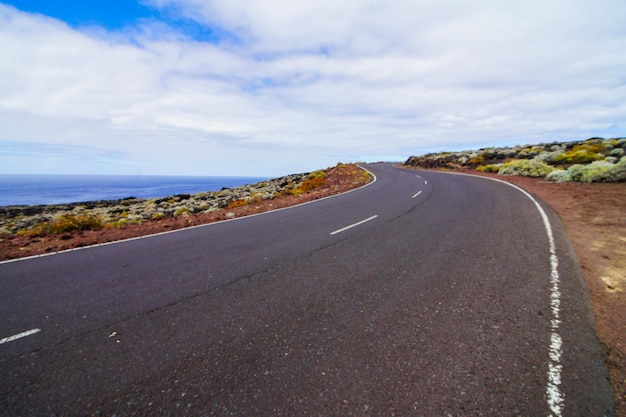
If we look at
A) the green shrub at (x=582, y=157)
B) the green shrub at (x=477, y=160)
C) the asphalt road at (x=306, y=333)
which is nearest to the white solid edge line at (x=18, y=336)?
the asphalt road at (x=306, y=333)

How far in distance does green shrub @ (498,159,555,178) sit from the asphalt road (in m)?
20.9

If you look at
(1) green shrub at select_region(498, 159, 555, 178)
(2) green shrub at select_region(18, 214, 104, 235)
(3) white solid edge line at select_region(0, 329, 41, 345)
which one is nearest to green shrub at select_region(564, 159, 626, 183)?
(1) green shrub at select_region(498, 159, 555, 178)

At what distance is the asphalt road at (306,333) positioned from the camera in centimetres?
252

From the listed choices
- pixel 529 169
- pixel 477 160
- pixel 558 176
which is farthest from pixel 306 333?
pixel 477 160

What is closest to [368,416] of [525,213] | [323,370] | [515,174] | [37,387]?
[323,370]

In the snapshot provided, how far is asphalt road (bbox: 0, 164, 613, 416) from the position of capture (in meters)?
2.52

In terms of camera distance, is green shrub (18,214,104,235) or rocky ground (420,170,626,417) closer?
rocky ground (420,170,626,417)

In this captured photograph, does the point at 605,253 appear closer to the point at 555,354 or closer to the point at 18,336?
the point at 555,354

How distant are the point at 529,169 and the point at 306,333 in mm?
28468

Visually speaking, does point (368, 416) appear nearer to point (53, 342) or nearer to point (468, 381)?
point (468, 381)

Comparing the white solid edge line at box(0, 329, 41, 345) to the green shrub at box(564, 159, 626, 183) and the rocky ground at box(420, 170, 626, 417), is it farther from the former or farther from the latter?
the green shrub at box(564, 159, 626, 183)

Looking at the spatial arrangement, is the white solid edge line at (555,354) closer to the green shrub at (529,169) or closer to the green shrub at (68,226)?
the green shrub at (68,226)

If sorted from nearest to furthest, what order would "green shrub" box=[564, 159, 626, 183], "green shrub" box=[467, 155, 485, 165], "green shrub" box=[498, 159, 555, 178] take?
"green shrub" box=[564, 159, 626, 183], "green shrub" box=[498, 159, 555, 178], "green shrub" box=[467, 155, 485, 165]

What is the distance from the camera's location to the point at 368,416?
7.59ft
